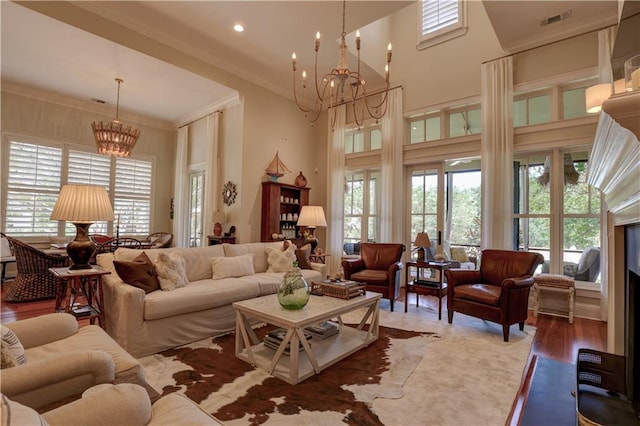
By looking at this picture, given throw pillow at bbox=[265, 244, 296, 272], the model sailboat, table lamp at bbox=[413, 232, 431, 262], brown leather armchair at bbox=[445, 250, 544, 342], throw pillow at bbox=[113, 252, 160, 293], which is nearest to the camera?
throw pillow at bbox=[113, 252, 160, 293]

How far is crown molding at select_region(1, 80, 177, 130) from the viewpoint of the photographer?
5652 mm

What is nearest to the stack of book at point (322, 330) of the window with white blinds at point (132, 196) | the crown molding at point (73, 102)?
the window with white blinds at point (132, 196)

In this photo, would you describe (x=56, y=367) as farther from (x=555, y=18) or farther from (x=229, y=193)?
(x=555, y=18)

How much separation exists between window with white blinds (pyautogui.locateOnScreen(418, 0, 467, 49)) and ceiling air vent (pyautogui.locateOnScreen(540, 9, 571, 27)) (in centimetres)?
124

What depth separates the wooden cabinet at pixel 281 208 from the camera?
6.04 meters

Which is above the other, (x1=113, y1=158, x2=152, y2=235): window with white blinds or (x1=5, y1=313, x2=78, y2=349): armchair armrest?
(x1=113, y1=158, x2=152, y2=235): window with white blinds

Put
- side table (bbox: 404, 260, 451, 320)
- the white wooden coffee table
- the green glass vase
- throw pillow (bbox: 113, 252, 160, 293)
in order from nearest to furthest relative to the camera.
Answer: the white wooden coffee table, the green glass vase, throw pillow (bbox: 113, 252, 160, 293), side table (bbox: 404, 260, 451, 320)

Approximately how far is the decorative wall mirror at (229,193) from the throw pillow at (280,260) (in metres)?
1.83

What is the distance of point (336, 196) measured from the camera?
668cm

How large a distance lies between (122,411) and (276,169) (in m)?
5.33

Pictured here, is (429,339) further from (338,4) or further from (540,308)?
(338,4)

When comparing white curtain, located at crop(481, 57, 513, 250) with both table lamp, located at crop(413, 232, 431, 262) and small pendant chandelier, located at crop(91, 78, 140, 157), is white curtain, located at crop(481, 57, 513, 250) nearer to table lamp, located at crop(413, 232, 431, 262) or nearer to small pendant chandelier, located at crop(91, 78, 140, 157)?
table lamp, located at crop(413, 232, 431, 262)

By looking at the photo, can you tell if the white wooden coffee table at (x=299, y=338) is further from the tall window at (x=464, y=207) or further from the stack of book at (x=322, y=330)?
the tall window at (x=464, y=207)

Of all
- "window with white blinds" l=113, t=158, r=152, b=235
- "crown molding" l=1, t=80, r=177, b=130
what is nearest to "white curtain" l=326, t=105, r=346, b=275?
"crown molding" l=1, t=80, r=177, b=130
